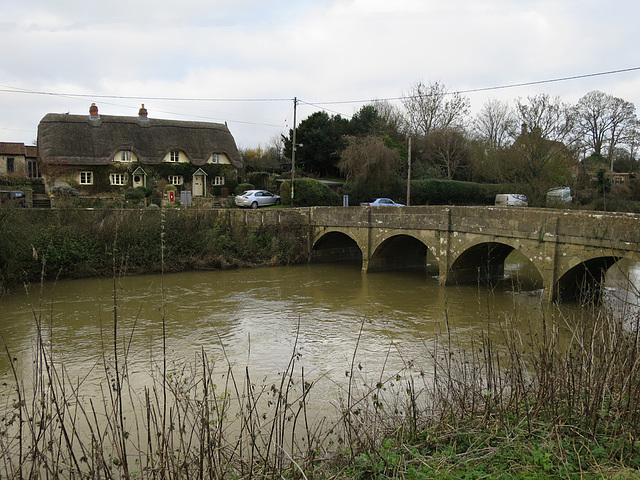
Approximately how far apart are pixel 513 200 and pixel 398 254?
41.0 ft

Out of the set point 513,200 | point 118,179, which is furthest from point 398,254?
point 118,179

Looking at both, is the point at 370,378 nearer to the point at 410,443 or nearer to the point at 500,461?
the point at 410,443

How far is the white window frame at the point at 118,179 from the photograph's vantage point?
33.8 meters

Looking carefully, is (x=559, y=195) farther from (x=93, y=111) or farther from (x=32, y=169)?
(x=32, y=169)

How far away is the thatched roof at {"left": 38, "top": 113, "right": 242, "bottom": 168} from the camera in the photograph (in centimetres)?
3262

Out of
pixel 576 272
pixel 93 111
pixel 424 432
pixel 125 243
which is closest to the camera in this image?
pixel 424 432

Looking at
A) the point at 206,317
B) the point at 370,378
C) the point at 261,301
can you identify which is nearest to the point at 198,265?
the point at 261,301

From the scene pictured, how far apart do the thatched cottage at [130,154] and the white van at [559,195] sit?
20.8 m

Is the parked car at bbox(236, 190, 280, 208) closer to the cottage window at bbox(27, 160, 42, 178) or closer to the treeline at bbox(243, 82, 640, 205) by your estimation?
the treeline at bbox(243, 82, 640, 205)

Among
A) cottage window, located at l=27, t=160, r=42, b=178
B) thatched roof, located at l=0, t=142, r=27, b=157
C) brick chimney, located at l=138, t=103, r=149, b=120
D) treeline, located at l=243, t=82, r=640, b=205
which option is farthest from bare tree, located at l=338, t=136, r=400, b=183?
cottage window, located at l=27, t=160, r=42, b=178

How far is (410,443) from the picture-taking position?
522cm

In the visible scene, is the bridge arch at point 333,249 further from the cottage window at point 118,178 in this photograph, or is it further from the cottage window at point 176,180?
the cottage window at point 118,178

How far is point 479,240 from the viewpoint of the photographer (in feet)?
56.1

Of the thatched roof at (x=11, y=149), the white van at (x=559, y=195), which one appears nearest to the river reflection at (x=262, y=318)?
the white van at (x=559, y=195)
